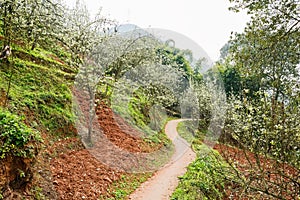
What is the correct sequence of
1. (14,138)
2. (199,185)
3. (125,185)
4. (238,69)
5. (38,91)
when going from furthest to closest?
(38,91) → (199,185) → (125,185) → (238,69) → (14,138)

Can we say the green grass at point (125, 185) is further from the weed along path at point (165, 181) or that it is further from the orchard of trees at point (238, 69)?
the orchard of trees at point (238, 69)

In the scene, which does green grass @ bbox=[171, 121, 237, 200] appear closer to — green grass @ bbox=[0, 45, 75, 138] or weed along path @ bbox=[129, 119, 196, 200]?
weed along path @ bbox=[129, 119, 196, 200]

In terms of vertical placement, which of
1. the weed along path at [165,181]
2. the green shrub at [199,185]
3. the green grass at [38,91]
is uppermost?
the green grass at [38,91]

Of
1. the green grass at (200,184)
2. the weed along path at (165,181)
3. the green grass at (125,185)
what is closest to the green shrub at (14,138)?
the green grass at (125,185)

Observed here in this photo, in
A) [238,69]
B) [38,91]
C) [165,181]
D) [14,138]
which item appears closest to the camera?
[14,138]

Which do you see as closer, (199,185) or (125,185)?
(125,185)

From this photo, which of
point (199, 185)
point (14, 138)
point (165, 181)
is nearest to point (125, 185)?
point (165, 181)

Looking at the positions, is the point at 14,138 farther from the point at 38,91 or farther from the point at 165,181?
the point at 165,181

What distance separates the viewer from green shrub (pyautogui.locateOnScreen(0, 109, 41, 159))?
19.0ft

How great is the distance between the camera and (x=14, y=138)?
5965 millimetres

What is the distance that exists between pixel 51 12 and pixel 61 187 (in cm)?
627

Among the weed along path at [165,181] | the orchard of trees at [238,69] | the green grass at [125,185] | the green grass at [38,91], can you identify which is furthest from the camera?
the green grass at [38,91]

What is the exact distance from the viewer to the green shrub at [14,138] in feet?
19.0

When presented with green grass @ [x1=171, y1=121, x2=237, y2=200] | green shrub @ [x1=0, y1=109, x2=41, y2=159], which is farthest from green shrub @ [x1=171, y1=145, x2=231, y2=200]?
green shrub @ [x1=0, y1=109, x2=41, y2=159]
